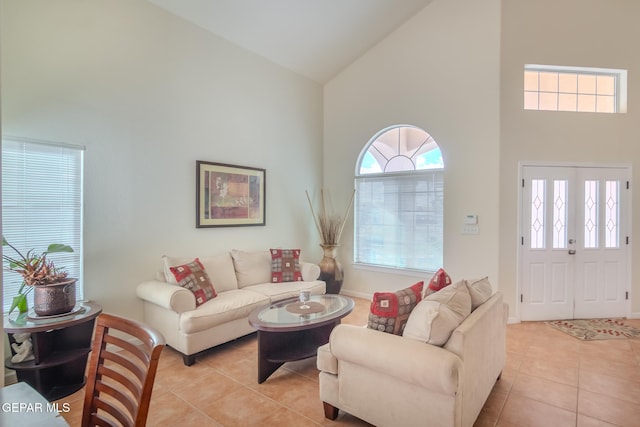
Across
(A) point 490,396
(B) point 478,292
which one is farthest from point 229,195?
(A) point 490,396

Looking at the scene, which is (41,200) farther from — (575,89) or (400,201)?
(575,89)

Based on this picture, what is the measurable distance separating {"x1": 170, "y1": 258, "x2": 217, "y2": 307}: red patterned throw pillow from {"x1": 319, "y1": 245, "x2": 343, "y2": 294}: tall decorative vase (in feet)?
6.29

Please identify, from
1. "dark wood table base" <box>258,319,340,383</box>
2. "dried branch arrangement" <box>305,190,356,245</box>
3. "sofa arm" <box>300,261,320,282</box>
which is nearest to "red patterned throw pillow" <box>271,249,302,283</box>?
"sofa arm" <box>300,261,320,282</box>

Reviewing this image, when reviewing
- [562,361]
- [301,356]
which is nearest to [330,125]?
[301,356]

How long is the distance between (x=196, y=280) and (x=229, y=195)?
1342 mm

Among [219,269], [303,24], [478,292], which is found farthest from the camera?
[303,24]

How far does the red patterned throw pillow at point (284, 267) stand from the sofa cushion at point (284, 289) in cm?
12

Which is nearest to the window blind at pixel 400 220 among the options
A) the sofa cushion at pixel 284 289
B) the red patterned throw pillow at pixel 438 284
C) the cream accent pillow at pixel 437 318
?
the sofa cushion at pixel 284 289

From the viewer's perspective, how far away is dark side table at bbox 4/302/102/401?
7.68 ft

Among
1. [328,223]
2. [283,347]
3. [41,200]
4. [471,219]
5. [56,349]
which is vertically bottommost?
[283,347]

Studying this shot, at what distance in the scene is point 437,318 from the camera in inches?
72.9

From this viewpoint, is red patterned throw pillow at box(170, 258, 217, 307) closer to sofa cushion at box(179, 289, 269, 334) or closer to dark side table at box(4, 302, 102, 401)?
sofa cushion at box(179, 289, 269, 334)

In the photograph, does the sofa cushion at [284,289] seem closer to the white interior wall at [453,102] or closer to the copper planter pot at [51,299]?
the white interior wall at [453,102]

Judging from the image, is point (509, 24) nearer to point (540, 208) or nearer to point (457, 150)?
point (457, 150)
